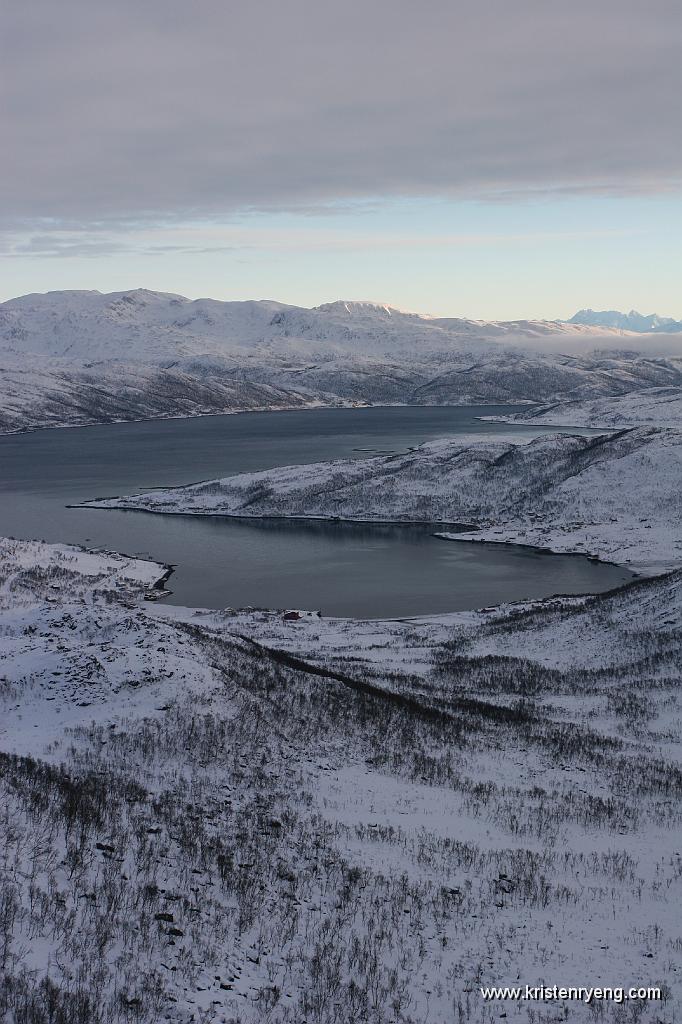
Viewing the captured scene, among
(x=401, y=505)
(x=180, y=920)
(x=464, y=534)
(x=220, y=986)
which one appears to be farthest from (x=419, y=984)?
(x=401, y=505)

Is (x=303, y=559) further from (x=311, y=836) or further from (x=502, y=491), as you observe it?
(x=311, y=836)

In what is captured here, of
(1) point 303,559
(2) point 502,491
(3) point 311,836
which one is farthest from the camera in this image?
(2) point 502,491

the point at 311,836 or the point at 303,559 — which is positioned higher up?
the point at 311,836

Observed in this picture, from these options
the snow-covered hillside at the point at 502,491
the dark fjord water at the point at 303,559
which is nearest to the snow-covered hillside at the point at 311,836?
the dark fjord water at the point at 303,559

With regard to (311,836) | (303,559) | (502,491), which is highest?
(502,491)

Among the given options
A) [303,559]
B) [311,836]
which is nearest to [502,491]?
[303,559]

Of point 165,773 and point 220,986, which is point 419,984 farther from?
point 165,773
